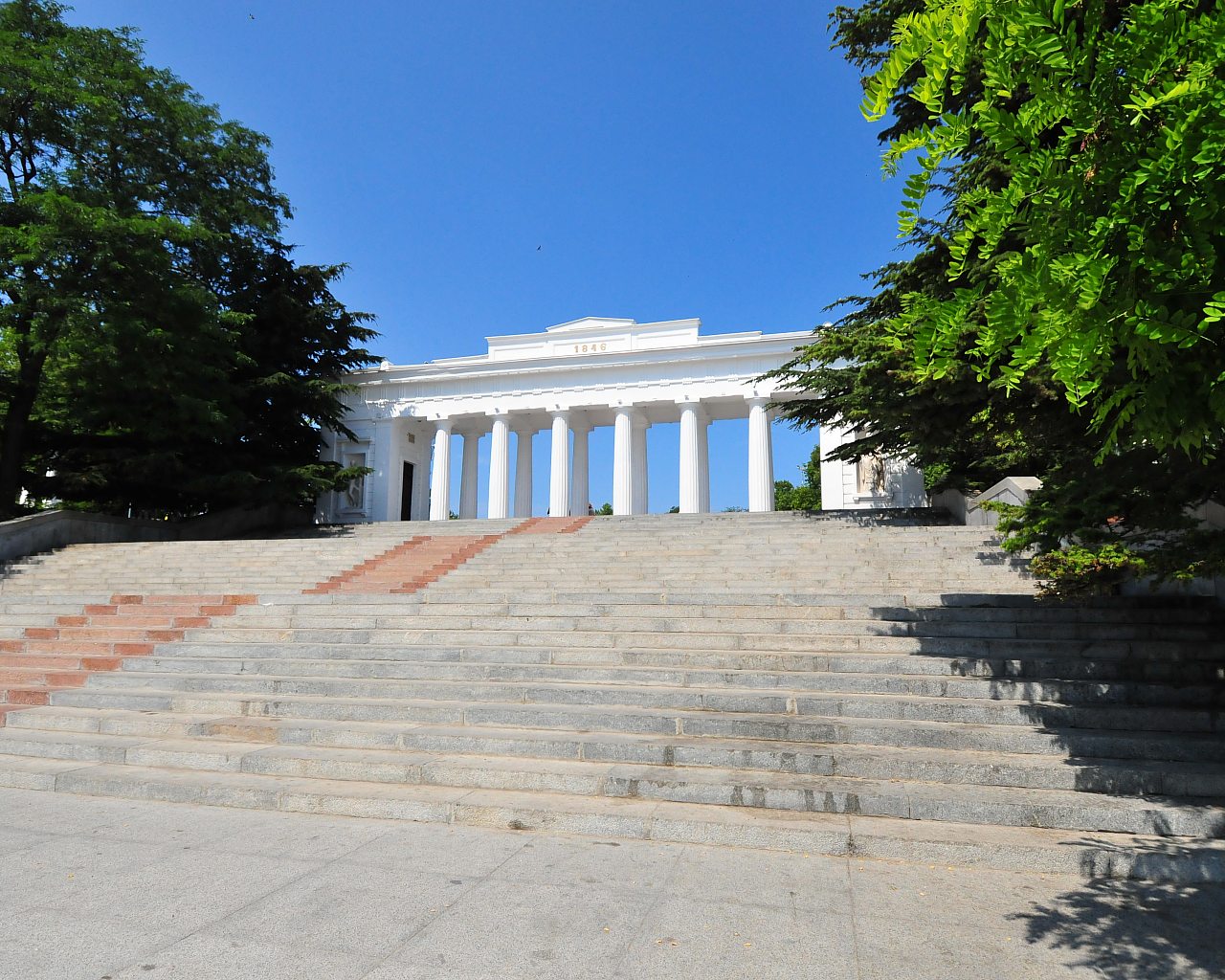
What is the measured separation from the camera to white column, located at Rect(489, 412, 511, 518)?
34219 mm

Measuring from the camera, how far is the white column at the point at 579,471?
1459 inches

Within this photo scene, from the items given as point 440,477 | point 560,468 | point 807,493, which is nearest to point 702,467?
point 560,468

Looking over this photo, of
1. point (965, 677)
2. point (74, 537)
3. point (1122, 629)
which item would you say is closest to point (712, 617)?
point (965, 677)

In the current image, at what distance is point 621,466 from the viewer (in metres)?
32.8

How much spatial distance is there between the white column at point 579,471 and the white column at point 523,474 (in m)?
2.55

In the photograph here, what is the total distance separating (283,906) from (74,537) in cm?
2160

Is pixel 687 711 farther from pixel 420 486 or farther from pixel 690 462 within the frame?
pixel 420 486

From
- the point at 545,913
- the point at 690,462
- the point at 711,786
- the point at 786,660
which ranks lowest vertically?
the point at 545,913

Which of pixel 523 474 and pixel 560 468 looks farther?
pixel 523 474

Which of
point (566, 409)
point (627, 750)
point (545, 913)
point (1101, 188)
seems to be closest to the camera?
point (1101, 188)

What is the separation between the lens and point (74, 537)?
2130 cm

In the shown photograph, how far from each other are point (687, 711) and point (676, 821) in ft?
6.89

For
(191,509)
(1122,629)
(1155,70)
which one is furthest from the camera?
(191,509)

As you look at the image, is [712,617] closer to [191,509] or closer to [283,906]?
[283,906]
